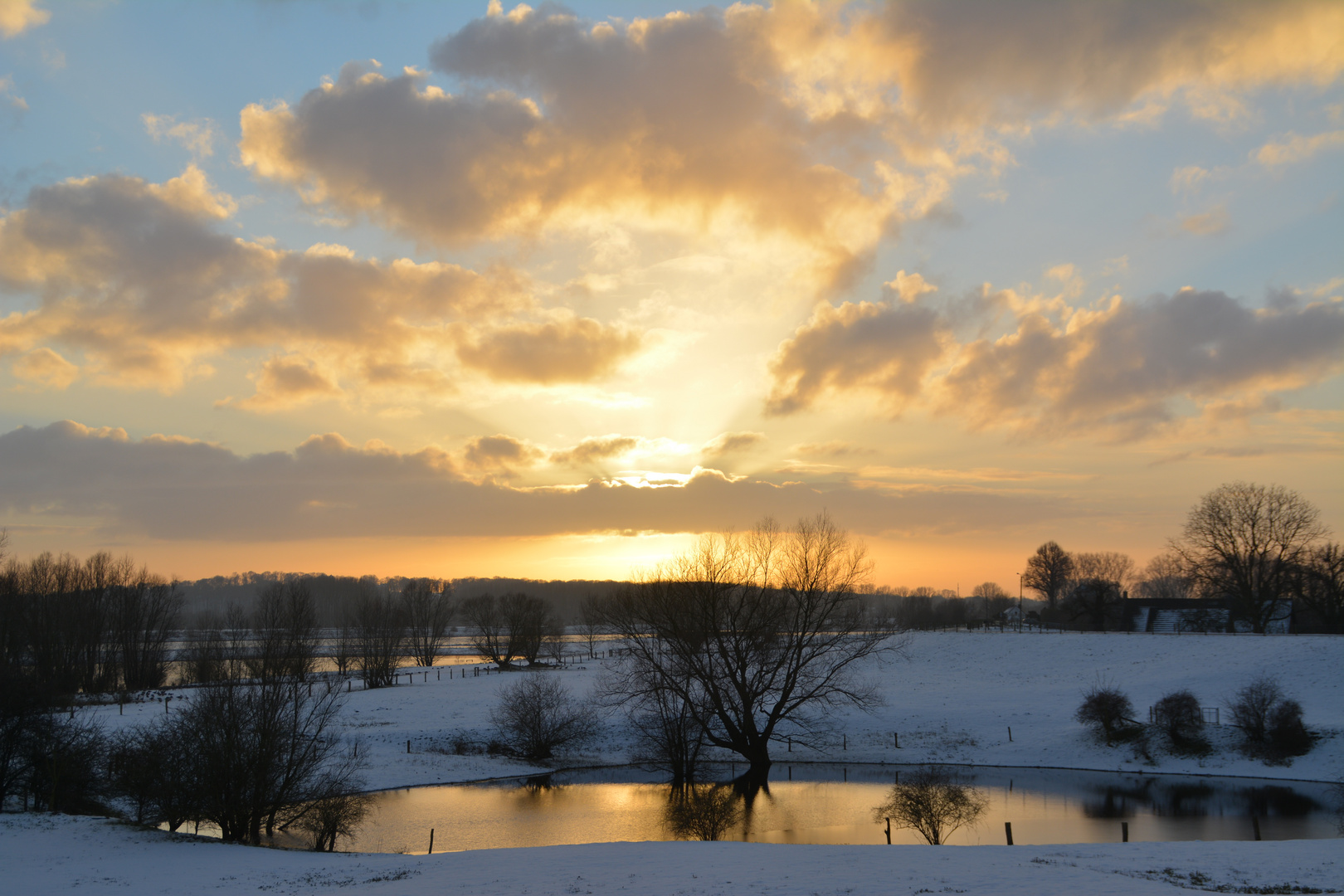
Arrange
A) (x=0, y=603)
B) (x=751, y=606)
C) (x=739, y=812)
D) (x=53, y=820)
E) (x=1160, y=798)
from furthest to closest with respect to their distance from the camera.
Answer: (x=0, y=603) → (x=751, y=606) → (x=1160, y=798) → (x=739, y=812) → (x=53, y=820)

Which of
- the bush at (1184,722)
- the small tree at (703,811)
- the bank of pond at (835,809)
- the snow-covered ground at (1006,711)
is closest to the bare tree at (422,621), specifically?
the snow-covered ground at (1006,711)

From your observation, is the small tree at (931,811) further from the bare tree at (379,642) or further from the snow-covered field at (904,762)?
the bare tree at (379,642)

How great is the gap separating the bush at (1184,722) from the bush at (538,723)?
3152 cm

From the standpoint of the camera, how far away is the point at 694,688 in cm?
4259

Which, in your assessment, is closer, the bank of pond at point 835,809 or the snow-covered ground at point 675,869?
the snow-covered ground at point 675,869

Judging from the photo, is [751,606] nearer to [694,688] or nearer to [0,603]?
[694,688]

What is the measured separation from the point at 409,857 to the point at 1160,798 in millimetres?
31437

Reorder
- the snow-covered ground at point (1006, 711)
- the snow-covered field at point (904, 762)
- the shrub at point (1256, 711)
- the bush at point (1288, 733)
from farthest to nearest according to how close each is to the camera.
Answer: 1. the snow-covered ground at point (1006, 711)
2. the shrub at point (1256, 711)
3. the bush at point (1288, 733)
4. the snow-covered field at point (904, 762)

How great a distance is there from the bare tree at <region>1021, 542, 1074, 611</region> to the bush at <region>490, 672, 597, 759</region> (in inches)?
3856

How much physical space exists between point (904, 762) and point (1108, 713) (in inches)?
435

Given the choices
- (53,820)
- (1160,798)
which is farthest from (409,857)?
(1160,798)

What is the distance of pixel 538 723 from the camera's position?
144ft

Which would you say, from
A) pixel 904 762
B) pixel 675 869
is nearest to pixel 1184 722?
pixel 904 762

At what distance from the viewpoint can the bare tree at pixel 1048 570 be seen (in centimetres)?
12294
